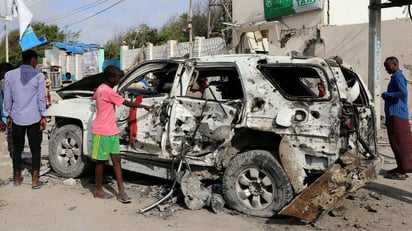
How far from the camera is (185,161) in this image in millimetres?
5105

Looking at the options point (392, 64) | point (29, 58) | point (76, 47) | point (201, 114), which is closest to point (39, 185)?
point (29, 58)

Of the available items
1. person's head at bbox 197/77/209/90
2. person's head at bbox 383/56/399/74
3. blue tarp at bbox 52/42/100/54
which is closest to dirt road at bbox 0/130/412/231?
person's head at bbox 197/77/209/90

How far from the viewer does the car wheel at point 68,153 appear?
6.17 meters

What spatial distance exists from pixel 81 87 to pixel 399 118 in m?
4.90

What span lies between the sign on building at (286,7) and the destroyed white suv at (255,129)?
11464 mm

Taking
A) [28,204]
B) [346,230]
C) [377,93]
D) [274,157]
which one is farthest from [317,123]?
[377,93]

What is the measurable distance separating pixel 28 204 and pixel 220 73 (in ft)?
9.50

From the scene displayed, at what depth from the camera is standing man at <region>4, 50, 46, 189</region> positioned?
5719 mm

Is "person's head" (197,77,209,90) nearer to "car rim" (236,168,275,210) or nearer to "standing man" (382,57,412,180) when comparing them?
"car rim" (236,168,275,210)

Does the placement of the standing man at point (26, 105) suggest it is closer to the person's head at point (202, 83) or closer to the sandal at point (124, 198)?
the sandal at point (124, 198)

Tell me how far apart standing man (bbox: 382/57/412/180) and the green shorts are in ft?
12.9

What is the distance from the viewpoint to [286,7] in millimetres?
17188

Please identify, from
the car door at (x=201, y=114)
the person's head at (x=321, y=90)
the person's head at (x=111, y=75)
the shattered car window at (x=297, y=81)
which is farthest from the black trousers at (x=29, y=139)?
the person's head at (x=321, y=90)

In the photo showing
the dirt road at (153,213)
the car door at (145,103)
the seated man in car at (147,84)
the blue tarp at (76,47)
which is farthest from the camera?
the blue tarp at (76,47)
